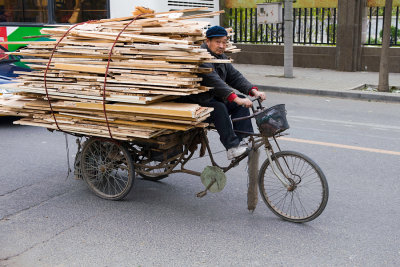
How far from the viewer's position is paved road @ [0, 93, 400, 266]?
4.20m

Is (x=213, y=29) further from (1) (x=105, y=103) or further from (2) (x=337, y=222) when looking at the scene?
(2) (x=337, y=222)

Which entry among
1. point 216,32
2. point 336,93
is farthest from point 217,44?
point 336,93

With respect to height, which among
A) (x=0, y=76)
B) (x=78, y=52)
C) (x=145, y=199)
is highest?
(x=78, y=52)

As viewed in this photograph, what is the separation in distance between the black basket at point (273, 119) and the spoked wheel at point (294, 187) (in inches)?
10.4

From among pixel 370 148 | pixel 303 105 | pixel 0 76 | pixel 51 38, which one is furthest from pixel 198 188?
pixel 303 105

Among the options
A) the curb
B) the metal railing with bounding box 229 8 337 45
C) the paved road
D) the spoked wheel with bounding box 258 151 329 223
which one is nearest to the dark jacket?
the spoked wheel with bounding box 258 151 329 223

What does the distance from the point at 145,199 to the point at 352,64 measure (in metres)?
11.2

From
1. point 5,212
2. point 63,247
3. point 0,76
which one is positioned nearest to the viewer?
point 63,247

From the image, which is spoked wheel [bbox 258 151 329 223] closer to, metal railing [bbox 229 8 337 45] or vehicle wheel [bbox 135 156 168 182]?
vehicle wheel [bbox 135 156 168 182]

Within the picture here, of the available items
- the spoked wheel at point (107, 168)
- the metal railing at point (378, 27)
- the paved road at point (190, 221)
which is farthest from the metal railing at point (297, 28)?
the spoked wheel at point (107, 168)

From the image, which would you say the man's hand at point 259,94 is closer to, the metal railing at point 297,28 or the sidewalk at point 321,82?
the sidewalk at point 321,82

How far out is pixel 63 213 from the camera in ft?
16.9

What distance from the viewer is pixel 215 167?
199 inches

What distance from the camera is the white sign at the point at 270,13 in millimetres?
14445
